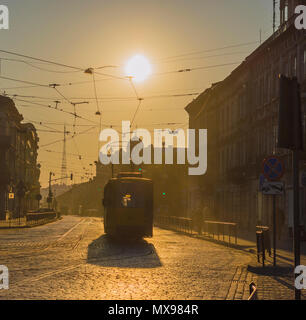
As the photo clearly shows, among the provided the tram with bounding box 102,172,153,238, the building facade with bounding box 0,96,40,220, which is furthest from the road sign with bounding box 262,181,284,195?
the building facade with bounding box 0,96,40,220

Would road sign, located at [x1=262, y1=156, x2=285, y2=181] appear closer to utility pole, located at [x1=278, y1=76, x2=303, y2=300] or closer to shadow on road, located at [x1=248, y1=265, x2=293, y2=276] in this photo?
shadow on road, located at [x1=248, y1=265, x2=293, y2=276]

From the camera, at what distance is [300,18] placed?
3562 cm

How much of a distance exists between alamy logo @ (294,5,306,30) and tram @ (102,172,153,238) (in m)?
12.5

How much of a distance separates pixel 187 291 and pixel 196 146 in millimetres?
54292

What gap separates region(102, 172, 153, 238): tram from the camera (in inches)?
1169

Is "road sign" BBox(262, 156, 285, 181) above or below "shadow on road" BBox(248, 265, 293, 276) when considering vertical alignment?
above

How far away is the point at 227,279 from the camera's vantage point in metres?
14.6

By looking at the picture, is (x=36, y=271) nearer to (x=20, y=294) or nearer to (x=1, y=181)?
(x=20, y=294)

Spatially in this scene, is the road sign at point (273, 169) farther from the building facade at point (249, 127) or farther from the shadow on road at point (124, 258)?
the building facade at point (249, 127)

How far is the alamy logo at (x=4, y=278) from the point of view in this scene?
12656 millimetres

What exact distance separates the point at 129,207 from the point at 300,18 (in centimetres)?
1419

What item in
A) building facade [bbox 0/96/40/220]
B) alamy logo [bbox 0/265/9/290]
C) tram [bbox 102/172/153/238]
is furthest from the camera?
building facade [bbox 0/96/40/220]

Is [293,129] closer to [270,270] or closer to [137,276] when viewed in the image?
[137,276]
